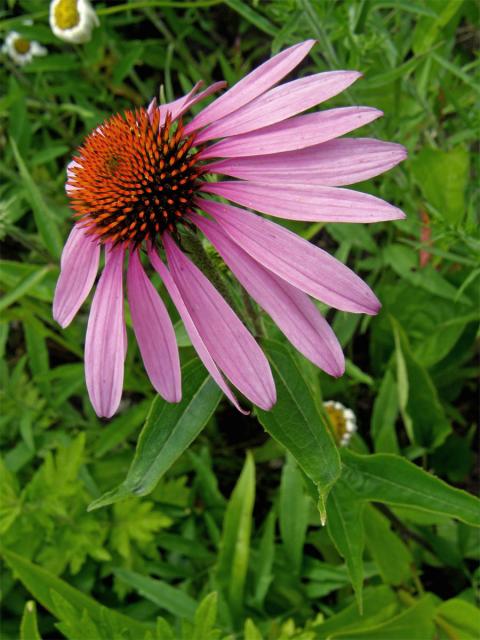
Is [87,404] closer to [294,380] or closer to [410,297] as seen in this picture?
[410,297]

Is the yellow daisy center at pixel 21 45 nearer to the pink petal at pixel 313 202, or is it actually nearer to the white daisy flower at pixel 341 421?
the white daisy flower at pixel 341 421

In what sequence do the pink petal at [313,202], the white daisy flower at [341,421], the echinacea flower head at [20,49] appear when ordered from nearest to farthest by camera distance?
the pink petal at [313,202]
the white daisy flower at [341,421]
the echinacea flower head at [20,49]

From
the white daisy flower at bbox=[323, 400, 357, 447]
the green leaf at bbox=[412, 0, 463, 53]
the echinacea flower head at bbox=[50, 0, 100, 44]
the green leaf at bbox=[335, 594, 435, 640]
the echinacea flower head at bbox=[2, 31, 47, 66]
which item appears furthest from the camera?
the echinacea flower head at bbox=[2, 31, 47, 66]

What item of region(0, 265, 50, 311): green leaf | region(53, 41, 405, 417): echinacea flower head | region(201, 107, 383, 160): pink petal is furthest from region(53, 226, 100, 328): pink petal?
region(0, 265, 50, 311): green leaf

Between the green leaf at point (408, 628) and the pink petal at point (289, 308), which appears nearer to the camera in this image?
the pink petal at point (289, 308)

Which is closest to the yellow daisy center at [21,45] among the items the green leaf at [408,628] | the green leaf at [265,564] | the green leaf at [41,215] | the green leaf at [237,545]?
the green leaf at [41,215]

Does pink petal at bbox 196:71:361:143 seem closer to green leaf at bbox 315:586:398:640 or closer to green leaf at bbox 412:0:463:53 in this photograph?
green leaf at bbox 412:0:463:53
